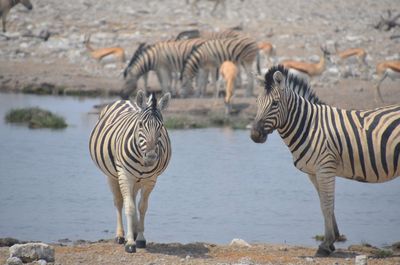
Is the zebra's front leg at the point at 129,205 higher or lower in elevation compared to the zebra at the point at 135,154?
lower

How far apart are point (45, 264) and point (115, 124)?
189 centimetres

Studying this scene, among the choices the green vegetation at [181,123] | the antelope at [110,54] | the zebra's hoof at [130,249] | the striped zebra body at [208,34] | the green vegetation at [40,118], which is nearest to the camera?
the zebra's hoof at [130,249]

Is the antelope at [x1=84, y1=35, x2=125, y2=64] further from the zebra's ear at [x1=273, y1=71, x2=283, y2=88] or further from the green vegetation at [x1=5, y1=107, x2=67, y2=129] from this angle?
the zebra's ear at [x1=273, y1=71, x2=283, y2=88]

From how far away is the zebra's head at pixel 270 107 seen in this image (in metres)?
8.09

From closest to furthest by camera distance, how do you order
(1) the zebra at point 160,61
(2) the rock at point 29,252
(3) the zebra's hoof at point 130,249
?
(2) the rock at point 29,252 → (3) the zebra's hoof at point 130,249 → (1) the zebra at point 160,61

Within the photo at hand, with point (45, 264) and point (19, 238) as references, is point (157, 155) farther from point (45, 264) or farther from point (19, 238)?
point (19, 238)

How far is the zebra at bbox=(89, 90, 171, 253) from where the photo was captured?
25.5 feet

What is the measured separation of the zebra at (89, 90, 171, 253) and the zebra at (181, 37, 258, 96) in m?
11.2

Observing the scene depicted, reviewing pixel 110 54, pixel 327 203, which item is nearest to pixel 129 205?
pixel 327 203

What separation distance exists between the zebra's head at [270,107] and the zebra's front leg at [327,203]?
1.89ft

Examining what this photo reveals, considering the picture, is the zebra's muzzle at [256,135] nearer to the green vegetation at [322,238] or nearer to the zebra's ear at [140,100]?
the zebra's ear at [140,100]

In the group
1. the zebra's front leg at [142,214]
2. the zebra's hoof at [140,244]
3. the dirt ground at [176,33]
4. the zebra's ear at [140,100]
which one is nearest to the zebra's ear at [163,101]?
the zebra's ear at [140,100]

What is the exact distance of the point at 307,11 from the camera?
3055 centimetres

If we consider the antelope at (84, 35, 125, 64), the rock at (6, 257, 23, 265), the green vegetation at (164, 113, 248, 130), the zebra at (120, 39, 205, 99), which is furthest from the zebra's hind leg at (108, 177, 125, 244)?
the antelope at (84, 35, 125, 64)
